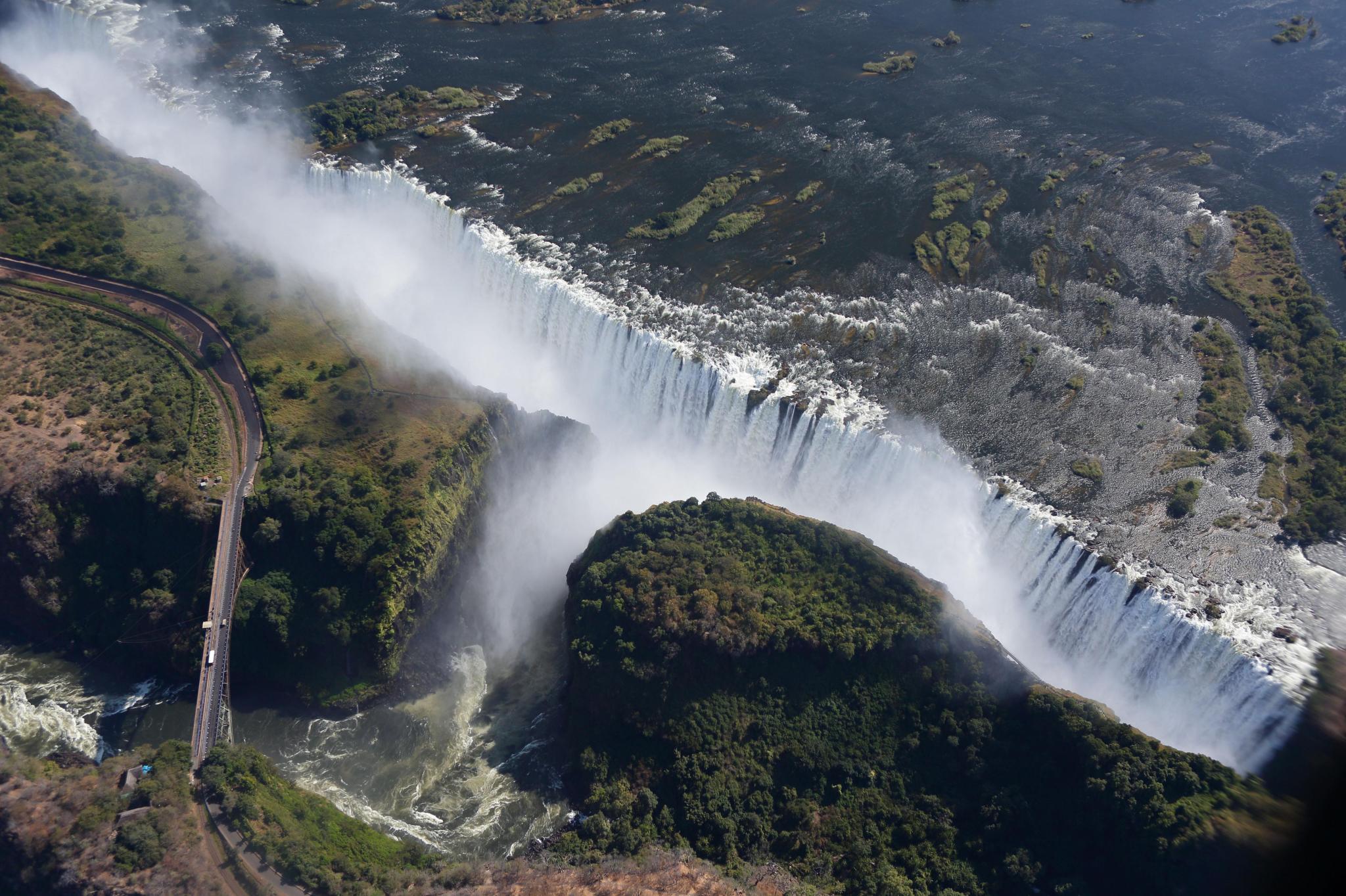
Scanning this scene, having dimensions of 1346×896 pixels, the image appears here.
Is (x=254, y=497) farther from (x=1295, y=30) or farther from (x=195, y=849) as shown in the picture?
(x=1295, y=30)

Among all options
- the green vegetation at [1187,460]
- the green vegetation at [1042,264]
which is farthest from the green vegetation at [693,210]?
the green vegetation at [1187,460]

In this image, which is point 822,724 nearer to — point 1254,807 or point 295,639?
point 1254,807

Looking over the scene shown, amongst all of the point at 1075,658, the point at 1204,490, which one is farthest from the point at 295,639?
the point at 1204,490

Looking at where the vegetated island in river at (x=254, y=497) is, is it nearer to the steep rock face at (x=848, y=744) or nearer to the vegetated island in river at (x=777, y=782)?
the vegetated island in river at (x=777, y=782)

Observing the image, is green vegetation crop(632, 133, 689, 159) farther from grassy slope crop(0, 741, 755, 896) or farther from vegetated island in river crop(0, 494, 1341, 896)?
grassy slope crop(0, 741, 755, 896)

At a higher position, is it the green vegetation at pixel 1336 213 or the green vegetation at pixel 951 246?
the green vegetation at pixel 1336 213

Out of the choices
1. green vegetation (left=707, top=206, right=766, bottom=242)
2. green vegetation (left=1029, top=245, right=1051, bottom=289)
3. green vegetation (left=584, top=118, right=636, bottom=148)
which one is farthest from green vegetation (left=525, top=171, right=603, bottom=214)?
green vegetation (left=1029, top=245, right=1051, bottom=289)
